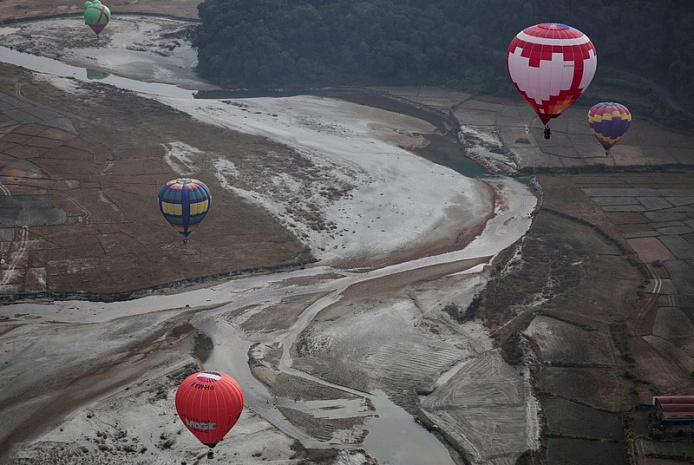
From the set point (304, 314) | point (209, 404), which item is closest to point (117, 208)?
point (304, 314)

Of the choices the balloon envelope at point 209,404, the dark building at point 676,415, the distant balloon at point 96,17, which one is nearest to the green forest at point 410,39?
the distant balloon at point 96,17

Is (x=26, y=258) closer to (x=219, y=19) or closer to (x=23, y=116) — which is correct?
(x=23, y=116)

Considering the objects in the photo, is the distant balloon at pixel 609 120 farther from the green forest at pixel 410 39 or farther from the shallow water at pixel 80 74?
the shallow water at pixel 80 74

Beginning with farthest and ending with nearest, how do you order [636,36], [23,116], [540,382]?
[636,36]
[23,116]
[540,382]

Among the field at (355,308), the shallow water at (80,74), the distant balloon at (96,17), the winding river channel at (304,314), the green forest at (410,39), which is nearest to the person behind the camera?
the winding river channel at (304,314)

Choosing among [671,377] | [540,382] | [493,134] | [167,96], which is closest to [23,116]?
[167,96]
